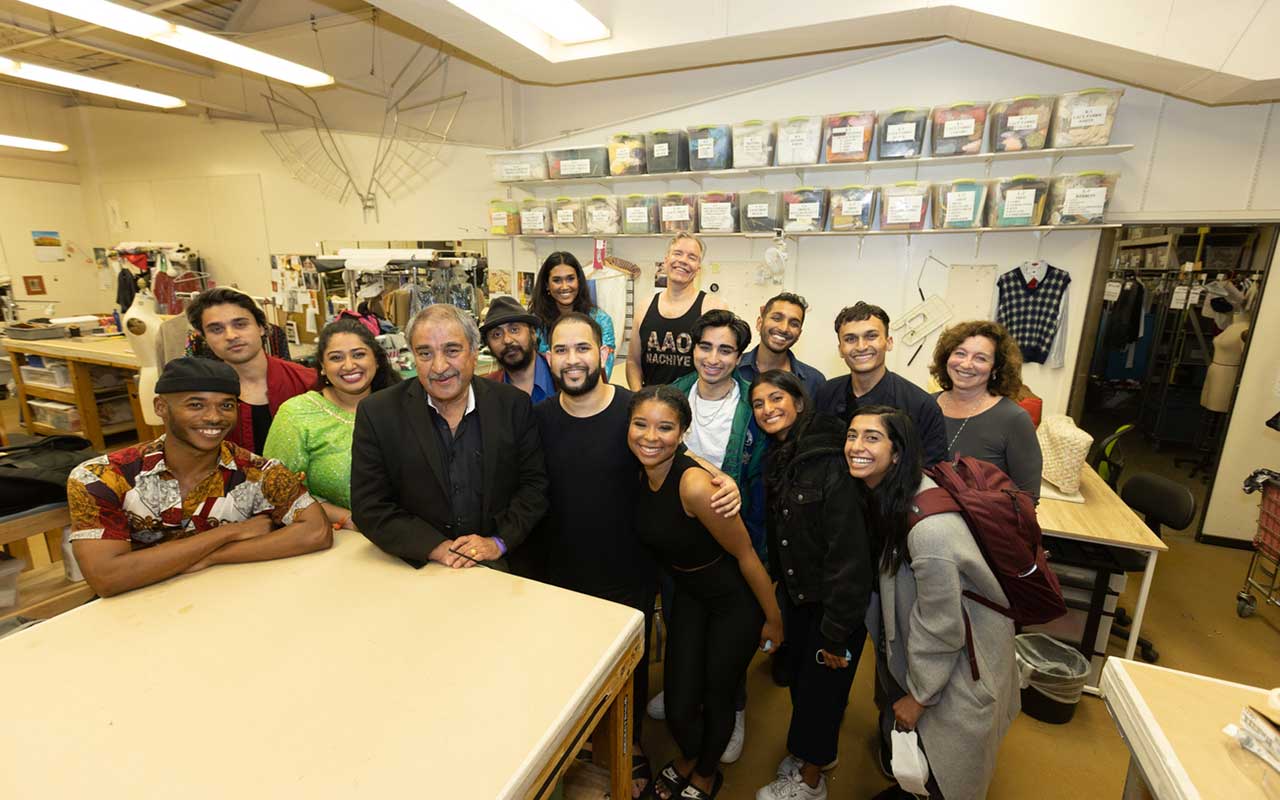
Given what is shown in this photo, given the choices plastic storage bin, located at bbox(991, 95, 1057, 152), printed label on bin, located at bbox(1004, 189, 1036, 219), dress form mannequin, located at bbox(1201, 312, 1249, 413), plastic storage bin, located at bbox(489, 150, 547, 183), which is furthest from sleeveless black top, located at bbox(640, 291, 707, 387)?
dress form mannequin, located at bbox(1201, 312, 1249, 413)

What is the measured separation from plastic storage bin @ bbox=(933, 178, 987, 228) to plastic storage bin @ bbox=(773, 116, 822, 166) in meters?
0.80

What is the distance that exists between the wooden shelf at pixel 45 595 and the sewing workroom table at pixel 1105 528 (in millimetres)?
4013

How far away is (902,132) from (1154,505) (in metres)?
2.48

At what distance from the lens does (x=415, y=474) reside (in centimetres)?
170

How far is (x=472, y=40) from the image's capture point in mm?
3527

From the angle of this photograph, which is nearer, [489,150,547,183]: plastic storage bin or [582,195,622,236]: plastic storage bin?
[582,195,622,236]: plastic storage bin

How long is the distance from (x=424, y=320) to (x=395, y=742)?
112 centimetres

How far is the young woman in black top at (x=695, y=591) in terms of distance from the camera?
169cm

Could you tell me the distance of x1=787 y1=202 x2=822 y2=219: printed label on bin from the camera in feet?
12.0

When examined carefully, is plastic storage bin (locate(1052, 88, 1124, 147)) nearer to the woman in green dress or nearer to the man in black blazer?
the man in black blazer

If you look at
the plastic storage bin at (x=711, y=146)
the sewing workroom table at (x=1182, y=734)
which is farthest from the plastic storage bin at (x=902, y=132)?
the sewing workroom table at (x=1182, y=734)

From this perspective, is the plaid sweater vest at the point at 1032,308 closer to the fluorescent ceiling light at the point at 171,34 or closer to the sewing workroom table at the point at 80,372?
the fluorescent ceiling light at the point at 171,34

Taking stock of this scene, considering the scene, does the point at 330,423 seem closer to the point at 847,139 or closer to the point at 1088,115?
the point at 847,139

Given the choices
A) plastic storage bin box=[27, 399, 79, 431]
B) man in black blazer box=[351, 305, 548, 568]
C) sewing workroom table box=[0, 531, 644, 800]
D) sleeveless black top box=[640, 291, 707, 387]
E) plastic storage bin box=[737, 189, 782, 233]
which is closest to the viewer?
sewing workroom table box=[0, 531, 644, 800]
